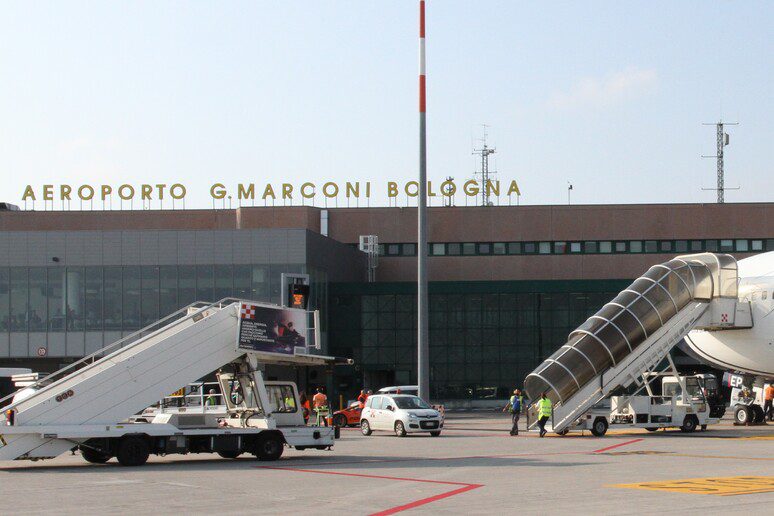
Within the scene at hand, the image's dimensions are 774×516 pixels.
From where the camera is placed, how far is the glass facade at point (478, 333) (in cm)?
7575

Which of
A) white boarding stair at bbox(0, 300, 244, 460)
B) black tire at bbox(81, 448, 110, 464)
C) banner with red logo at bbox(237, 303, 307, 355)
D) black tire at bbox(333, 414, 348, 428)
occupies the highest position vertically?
banner with red logo at bbox(237, 303, 307, 355)

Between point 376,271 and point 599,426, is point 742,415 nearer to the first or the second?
point 599,426

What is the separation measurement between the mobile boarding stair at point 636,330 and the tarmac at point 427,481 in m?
4.06

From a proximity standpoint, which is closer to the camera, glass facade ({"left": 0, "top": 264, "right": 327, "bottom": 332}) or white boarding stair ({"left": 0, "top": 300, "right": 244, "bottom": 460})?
white boarding stair ({"left": 0, "top": 300, "right": 244, "bottom": 460})

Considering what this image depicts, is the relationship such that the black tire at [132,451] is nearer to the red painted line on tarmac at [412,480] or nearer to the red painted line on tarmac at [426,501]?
the red painted line on tarmac at [412,480]

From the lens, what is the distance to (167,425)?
27078 millimetres

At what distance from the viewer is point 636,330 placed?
40562 millimetres

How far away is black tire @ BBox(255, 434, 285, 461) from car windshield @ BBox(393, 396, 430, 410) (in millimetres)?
14962

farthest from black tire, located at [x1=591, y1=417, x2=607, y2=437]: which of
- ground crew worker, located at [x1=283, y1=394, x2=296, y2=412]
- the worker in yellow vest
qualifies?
ground crew worker, located at [x1=283, y1=394, x2=296, y2=412]

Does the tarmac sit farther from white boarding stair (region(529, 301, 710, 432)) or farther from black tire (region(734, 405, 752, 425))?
black tire (region(734, 405, 752, 425))

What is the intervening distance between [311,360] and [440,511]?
12909 mm

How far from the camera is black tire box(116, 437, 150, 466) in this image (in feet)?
87.4

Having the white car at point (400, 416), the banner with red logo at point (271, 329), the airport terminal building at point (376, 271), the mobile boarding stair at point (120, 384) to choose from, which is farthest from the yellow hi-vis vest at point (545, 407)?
the airport terminal building at point (376, 271)

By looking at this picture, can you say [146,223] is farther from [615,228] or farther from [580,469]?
[580,469]
